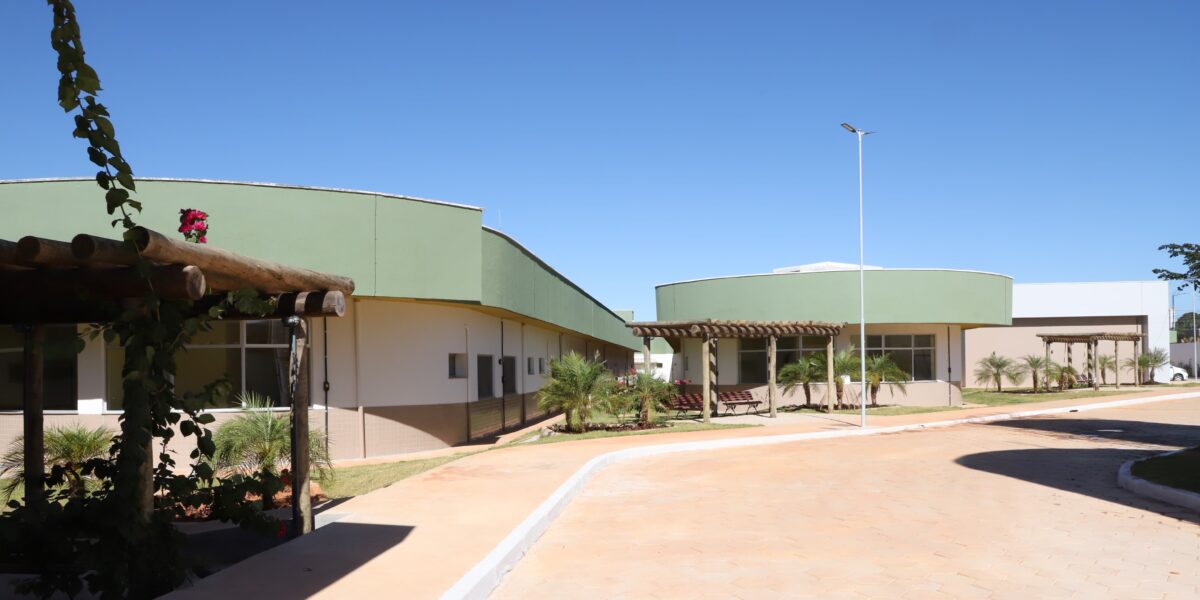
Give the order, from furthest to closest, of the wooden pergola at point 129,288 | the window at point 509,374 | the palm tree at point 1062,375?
the palm tree at point 1062,375
the window at point 509,374
the wooden pergola at point 129,288

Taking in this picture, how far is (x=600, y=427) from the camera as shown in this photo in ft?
74.6

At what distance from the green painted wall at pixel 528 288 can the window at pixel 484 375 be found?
161 centimetres

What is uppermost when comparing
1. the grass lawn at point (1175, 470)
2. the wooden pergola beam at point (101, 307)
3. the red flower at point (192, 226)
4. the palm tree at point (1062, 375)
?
the red flower at point (192, 226)

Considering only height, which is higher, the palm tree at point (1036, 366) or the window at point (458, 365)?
the window at point (458, 365)

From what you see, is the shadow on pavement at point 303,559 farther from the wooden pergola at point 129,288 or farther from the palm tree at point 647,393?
the palm tree at point 647,393

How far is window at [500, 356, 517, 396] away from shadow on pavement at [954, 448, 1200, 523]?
41.6 feet

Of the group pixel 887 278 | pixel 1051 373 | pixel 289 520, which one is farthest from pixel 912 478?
pixel 1051 373

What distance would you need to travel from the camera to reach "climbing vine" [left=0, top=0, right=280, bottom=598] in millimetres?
5680

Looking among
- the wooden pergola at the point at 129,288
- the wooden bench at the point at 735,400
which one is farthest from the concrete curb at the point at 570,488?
the wooden bench at the point at 735,400

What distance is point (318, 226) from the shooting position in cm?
1673

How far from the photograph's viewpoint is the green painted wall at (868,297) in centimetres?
3133

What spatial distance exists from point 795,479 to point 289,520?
759 centimetres

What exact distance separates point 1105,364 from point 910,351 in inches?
888

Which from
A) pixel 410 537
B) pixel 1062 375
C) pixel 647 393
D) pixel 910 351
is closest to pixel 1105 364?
pixel 1062 375
